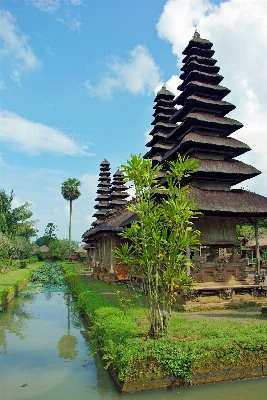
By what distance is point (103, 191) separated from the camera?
46500mm

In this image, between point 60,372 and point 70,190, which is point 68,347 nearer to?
point 60,372

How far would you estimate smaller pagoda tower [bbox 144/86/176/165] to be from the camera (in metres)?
23.4

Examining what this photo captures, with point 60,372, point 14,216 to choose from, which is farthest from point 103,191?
point 60,372

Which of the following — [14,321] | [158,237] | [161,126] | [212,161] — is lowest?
[14,321]

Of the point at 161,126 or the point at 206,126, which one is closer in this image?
the point at 206,126

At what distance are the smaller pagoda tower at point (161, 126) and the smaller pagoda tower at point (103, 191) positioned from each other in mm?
20762

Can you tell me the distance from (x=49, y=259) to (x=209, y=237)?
213ft

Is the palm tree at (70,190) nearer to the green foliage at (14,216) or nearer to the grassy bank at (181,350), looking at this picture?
the green foliage at (14,216)

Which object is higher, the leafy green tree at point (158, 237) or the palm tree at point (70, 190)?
the palm tree at point (70, 190)

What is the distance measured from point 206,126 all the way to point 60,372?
492 inches

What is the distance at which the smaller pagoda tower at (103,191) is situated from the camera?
4466 centimetres

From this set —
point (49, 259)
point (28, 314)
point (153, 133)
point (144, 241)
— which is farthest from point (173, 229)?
point (49, 259)

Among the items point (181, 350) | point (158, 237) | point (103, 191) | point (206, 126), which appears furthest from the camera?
point (103, 191)

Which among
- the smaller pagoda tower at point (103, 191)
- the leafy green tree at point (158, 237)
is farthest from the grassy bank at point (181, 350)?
the smaller pagoda tower at point (103, 191)
